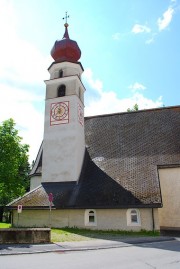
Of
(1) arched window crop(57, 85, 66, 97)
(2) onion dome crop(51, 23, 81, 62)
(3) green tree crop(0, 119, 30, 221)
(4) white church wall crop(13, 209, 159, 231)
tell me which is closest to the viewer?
(4) white church wall crop(13, 209, 159, 231)

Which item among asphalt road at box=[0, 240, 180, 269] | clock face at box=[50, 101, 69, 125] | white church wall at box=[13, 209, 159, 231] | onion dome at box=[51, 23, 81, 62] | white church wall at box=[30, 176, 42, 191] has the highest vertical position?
onion dome at box=[51, 23, 81, 62]

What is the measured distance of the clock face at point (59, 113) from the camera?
2436cm

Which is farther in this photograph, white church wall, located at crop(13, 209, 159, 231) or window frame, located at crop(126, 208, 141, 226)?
window frame, located at crop(126, 208, 141, 226)

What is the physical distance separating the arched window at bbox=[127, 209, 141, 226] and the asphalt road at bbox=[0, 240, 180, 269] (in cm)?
698

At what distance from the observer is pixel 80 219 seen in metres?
19.8

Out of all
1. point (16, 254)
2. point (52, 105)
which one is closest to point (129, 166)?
point (52, 105)

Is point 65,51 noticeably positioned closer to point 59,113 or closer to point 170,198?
point 59,113

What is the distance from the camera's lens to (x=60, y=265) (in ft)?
28.0

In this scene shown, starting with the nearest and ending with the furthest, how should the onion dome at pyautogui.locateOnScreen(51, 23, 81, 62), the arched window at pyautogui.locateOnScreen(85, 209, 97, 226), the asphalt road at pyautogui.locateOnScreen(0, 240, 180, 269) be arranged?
1. the asphalt road at pyautogui.locateOnScreen(0, 240, 180, 269)
2. the arched window at pyautogui.locateOnScreen(85, 209, 97, 226)
3. the onion dome at pyautogui.locateOnScreen(51, 23, 81, 62)

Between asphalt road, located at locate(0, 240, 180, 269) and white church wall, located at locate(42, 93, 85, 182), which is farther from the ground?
white church wall, located at locate(42, 93, 85, 182)

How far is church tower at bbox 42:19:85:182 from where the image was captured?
75.7 feet

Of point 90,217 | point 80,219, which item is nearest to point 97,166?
point 90,217

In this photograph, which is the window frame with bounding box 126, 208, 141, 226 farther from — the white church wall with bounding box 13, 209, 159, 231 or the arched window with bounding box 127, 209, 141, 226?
the white church wall with bounding box 13, 209, 159, 231

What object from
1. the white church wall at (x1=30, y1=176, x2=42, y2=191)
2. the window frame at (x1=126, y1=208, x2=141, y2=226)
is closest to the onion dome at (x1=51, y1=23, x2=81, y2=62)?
the white church wall at (x1=30, y1=176, x2=42, y2=191)
